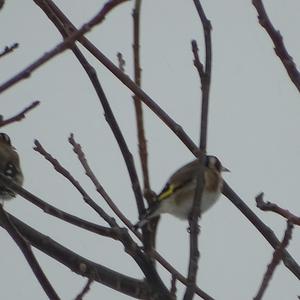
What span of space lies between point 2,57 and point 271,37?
34.9 inches

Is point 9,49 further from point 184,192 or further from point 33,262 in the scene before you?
point 184,192

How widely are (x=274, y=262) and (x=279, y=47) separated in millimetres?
665

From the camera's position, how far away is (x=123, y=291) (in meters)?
3.11

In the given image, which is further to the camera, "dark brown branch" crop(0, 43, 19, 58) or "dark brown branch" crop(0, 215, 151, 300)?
"dark brown branch" crop(0, 215, 151, 300)

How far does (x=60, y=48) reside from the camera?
60.2 inches

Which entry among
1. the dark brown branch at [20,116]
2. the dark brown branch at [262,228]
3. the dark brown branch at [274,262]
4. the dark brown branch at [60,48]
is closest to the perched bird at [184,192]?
the dark brown branch at [262,228]

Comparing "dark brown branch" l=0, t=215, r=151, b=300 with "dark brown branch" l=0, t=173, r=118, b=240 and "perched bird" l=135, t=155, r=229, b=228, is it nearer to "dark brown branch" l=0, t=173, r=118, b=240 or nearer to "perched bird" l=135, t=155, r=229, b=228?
"dark brown branch" l=0, t=173, r=118, b=240

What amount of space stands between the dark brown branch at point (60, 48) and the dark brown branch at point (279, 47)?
1.58 feet

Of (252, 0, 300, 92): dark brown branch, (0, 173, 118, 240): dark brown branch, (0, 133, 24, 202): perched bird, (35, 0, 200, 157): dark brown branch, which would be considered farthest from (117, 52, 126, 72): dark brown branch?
(0, 133, 24, 202): perched bird

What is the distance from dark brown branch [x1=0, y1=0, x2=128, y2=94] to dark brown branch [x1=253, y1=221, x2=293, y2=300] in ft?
2.87

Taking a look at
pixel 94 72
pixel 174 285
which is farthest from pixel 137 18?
pixel 174 285

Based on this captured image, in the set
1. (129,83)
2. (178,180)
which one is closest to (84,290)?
(129,83)

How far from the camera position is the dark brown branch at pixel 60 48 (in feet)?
4.95

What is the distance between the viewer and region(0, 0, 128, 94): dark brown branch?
4.95 ft
